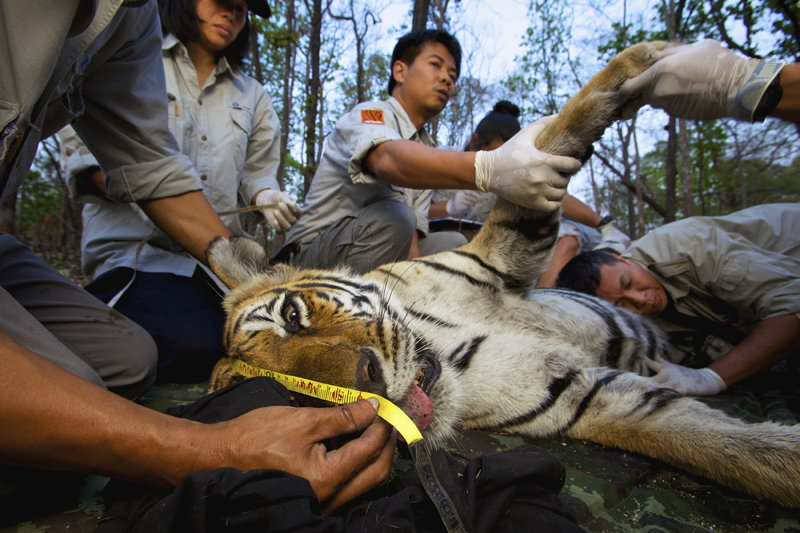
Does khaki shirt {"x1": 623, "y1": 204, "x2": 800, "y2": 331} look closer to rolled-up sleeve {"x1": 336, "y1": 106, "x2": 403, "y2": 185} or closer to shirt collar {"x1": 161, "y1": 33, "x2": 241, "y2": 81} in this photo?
rolled-up sleeve {"x1": 336, "y1": 106, "x2": 403, "y2": 185}

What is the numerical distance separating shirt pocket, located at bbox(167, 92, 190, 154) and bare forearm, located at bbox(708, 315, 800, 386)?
4469mm

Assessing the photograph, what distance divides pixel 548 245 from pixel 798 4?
23.1 ft

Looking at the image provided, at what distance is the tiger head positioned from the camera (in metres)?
1.42

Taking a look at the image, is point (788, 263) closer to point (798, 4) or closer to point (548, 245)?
point (548, 245)

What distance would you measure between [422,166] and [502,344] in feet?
3.94

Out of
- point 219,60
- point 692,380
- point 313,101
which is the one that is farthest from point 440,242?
point 313,101

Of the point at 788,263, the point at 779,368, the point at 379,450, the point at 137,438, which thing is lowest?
the point at 779,368

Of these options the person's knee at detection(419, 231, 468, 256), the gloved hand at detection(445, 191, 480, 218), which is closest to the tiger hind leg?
the person's knee at detection(419, 231, 468, 256)

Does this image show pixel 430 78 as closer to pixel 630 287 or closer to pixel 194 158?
pixel 194 158

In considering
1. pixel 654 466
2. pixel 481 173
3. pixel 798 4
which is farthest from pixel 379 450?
pixel 798 4

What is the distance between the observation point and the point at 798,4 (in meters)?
5.75

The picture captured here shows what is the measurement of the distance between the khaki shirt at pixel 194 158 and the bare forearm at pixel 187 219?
0.65 m

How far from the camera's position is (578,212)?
16.9 ft

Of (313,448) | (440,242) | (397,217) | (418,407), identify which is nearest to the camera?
(313,448)
